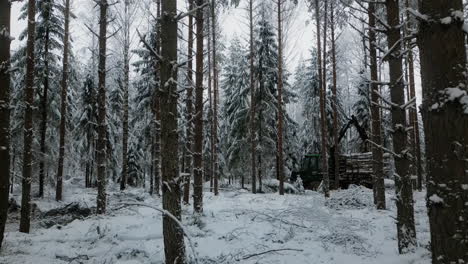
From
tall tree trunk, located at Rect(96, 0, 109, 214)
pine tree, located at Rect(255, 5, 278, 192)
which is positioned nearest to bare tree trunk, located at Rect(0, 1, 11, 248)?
tall tree trunk, located at Rect(96, 0, 109, 214)

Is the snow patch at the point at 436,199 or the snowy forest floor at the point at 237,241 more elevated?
the snow patch at the point at 436,199

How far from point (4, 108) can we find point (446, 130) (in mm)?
6904

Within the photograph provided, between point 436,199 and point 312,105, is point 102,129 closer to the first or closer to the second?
point 436,199

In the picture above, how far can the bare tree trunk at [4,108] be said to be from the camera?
5883 mm

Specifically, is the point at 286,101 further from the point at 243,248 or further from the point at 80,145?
the point at 243,248

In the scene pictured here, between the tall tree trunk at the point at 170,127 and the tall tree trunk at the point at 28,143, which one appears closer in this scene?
the tall tree trunk at the point at 170,127

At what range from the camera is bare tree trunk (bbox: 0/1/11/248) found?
19.3ft

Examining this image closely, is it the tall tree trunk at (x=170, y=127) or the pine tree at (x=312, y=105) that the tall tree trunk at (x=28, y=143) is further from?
the pine tree at (x=312, y=105)

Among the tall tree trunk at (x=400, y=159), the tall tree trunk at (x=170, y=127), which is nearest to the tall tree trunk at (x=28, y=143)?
the tall tree trunk at (x=170, y=127)

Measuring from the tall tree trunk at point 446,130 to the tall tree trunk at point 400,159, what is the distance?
3.03 metres

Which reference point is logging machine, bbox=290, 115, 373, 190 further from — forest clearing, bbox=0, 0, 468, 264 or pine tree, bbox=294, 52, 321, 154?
pine tree, bbox=294, 52, 321, 154

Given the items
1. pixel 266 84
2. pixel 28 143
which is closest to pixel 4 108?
pixel 28 143

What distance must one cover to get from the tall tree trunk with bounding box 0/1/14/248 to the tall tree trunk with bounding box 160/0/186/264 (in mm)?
3428

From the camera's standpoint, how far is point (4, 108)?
6062 mm
